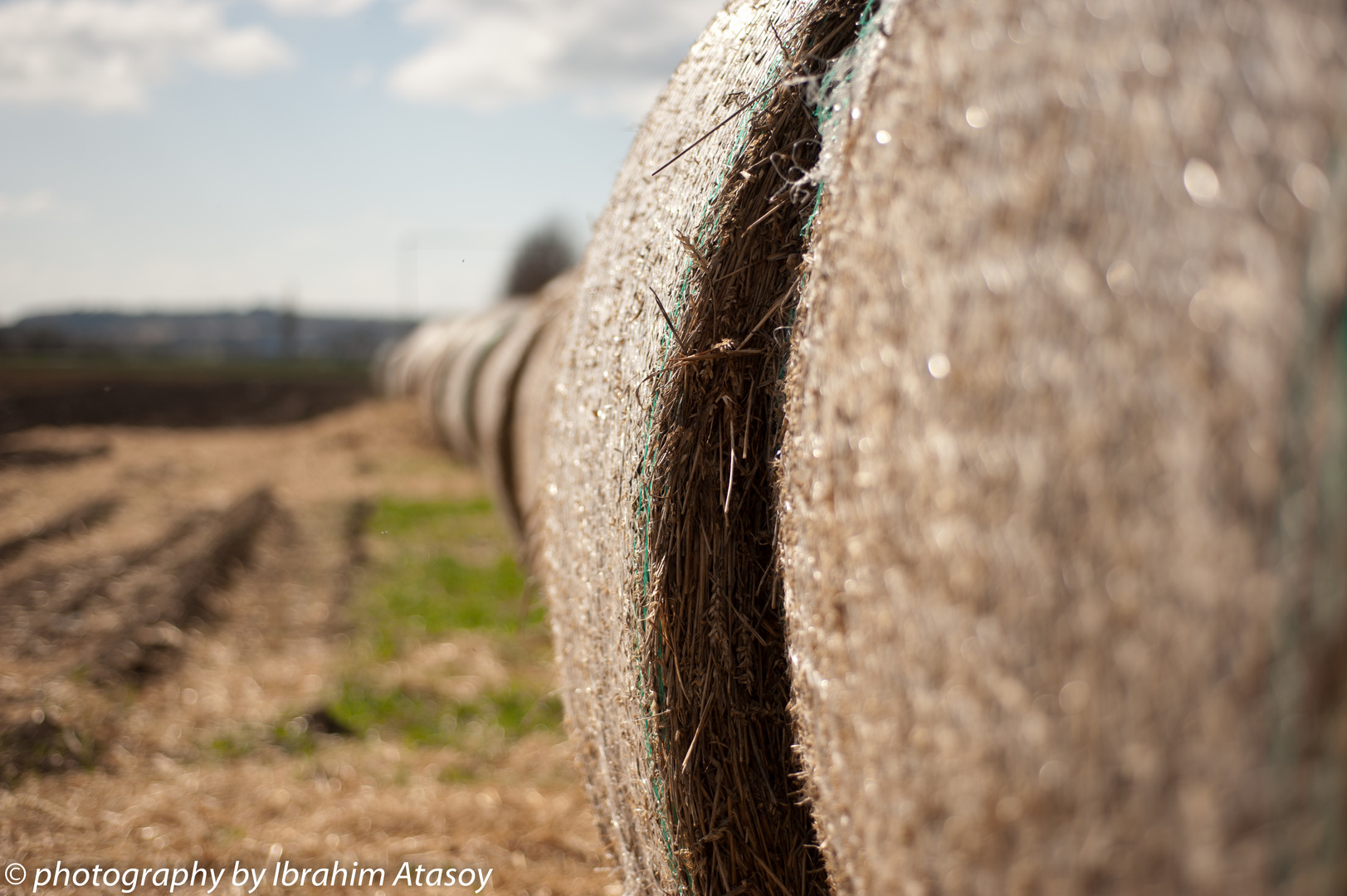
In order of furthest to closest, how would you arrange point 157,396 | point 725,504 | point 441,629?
point 157,396 < point 441,629 < point 725,504

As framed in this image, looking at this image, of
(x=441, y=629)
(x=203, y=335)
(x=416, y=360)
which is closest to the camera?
(x=441, y=629)

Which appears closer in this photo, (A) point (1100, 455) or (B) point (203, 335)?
(A) point (1100, 455)

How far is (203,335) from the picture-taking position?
47.0m

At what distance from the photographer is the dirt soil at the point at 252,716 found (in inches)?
115

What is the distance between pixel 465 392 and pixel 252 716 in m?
5.56

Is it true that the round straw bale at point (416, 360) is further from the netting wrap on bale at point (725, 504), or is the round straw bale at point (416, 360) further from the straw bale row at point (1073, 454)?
the straw bale row at point (1073, 454)

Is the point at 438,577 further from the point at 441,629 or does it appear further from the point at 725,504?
the point at 725,504

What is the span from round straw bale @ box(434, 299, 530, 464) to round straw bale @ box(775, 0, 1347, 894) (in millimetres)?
7575

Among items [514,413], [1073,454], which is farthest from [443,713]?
[1073,454]

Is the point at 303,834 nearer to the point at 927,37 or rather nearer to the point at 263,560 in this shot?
the point at 927,37

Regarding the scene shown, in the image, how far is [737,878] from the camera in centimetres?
183

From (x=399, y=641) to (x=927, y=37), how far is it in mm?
4524

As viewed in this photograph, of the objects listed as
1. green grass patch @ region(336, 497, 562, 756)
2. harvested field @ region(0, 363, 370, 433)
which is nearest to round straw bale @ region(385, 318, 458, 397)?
harvested field @ region(0, 363, 370, 433)

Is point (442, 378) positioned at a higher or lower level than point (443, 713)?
higher
